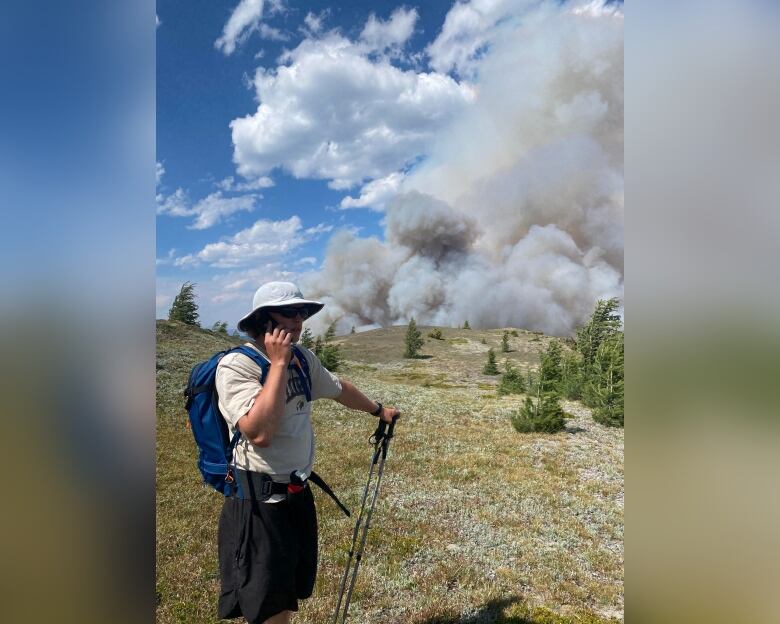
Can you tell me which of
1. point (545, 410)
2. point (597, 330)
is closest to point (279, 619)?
point (545, 410)

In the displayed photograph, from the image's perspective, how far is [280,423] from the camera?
2.27m

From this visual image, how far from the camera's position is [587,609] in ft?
16.0

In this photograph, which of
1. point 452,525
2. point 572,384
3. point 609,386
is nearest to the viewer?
point 452,525

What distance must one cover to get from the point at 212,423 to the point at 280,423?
0.33 m

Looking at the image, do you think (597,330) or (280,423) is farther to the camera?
(597,330)

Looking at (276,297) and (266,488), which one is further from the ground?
(276,297)

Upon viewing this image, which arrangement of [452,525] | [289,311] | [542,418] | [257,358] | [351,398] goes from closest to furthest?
[257,358] → [289,311] → [351,398] → [452,525] → [542,418]

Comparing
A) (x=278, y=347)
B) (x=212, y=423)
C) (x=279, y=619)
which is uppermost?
(x=278, y=347)

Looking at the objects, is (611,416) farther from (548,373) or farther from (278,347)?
(278,347)

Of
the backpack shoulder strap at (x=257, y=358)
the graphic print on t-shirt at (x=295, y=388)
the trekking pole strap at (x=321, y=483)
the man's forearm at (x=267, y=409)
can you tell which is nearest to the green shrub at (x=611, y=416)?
the trekking pole strap at (x=321, y=483)
